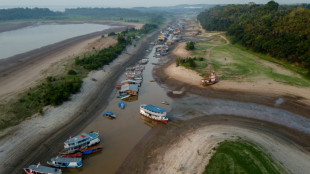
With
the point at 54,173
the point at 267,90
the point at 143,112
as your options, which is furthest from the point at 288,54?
the point at 54,173

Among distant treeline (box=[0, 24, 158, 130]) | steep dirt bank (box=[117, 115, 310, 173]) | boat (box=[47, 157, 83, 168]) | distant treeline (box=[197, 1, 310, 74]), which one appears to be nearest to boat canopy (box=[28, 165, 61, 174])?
boat (box=[47, 157, 83, 168])

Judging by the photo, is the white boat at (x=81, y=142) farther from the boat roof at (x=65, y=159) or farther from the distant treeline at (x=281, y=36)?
the distant treeline at (x=281, y=36)

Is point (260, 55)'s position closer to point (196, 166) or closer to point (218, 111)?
point (218, 111)

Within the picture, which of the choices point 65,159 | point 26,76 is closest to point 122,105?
point 65,159

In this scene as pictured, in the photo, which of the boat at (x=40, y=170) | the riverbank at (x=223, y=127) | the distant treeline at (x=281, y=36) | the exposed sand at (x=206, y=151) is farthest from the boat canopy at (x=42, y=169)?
the distant treeline at (x=281, y=36)

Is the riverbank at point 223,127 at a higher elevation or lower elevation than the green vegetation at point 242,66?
lower

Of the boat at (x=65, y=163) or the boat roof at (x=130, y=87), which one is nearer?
the boat at (x=65, y=163)

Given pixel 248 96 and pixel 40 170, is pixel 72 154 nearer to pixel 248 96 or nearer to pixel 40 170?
pixel 40 170

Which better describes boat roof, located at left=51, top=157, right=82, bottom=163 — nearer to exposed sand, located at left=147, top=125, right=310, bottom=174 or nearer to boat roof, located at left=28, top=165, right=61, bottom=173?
boat roof, located at left=28, top=165, right=61, bottom=173
